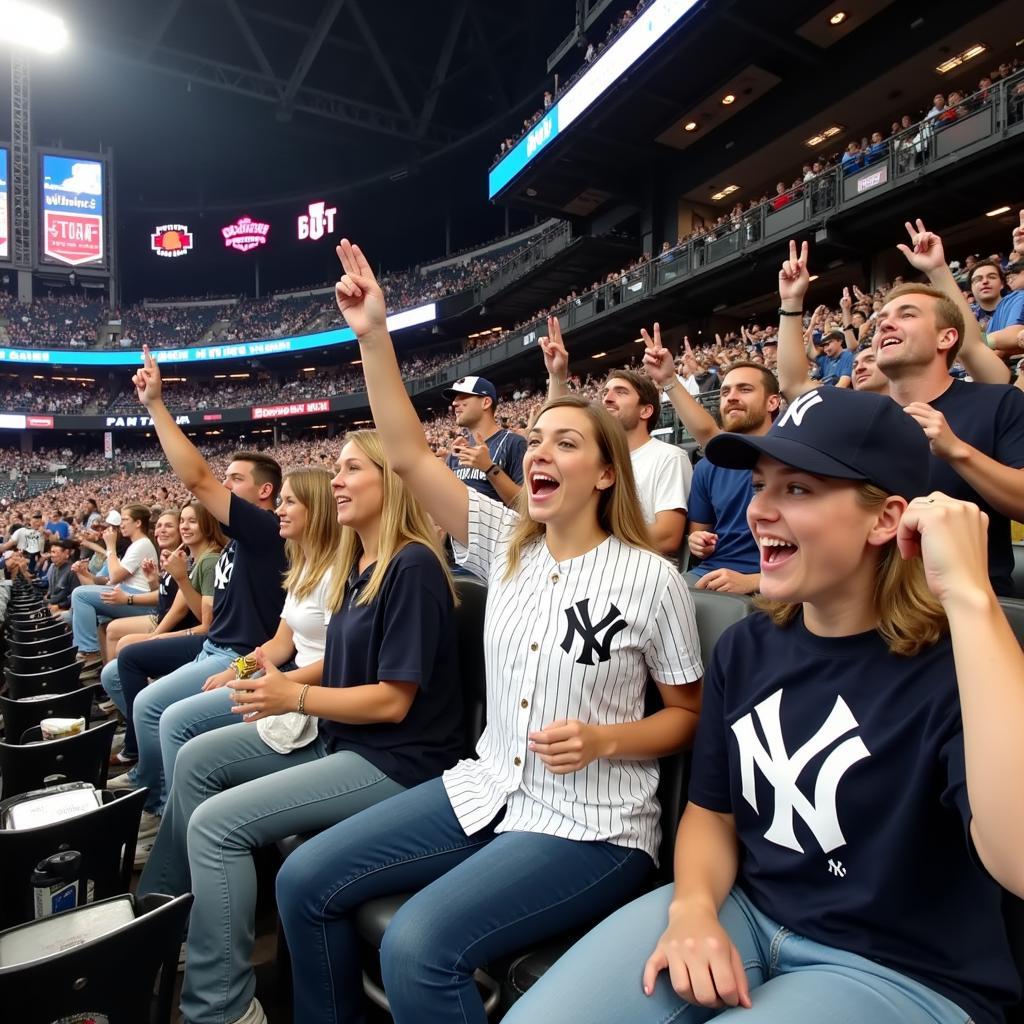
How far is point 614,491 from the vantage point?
1.92 meters

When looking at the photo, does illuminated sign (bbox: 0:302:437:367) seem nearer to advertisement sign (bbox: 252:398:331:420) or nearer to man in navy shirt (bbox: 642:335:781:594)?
advertisement sign (bbox: 252:398:331:420)

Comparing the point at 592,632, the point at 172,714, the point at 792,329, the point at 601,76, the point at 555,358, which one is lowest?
the point at 172,714

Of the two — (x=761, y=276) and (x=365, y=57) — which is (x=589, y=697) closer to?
(x=761, y=276)

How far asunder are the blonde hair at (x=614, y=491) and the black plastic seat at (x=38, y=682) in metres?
3.21

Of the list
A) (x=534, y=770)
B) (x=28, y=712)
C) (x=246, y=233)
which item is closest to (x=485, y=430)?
(x=28, y=712)

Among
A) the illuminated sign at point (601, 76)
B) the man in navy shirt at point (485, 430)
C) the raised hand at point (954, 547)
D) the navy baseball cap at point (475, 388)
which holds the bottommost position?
the raised hand at point (954, 547)

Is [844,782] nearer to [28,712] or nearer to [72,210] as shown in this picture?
[28,712]

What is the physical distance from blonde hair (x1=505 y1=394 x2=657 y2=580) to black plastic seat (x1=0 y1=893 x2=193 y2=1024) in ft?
3.63

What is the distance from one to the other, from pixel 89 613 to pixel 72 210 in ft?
152

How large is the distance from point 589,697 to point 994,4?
15.4 metres

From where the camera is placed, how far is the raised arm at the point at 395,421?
6.46 feet

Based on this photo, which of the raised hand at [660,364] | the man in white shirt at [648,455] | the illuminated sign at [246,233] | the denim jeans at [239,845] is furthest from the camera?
the illuminated sign at [246,233]

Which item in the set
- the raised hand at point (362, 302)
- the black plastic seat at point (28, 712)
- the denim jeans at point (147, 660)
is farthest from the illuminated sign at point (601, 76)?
the black plastic seat at point (28, 712)

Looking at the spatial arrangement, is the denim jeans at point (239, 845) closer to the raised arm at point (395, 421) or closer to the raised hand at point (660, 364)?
the raised arm at point (395, 421)
